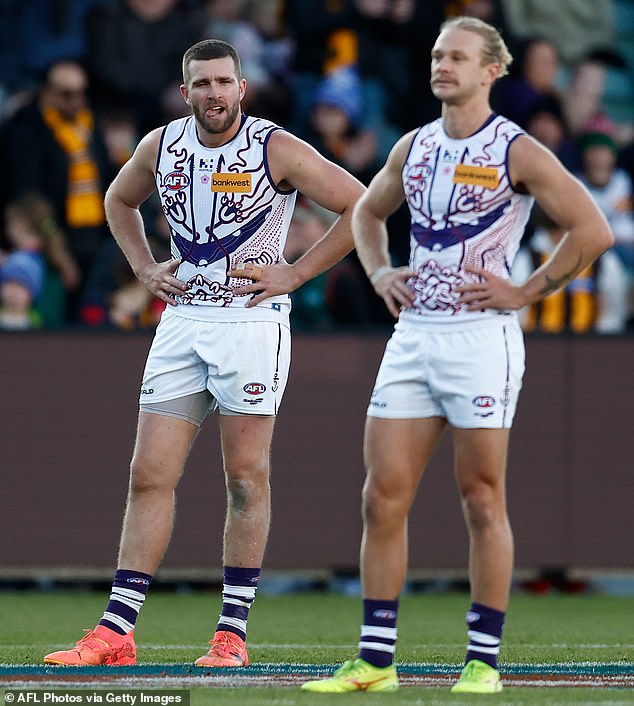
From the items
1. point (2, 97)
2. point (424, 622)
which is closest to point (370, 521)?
point (424, 622)

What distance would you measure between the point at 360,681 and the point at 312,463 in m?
5.04

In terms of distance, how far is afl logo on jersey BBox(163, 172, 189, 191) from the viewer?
257 inches

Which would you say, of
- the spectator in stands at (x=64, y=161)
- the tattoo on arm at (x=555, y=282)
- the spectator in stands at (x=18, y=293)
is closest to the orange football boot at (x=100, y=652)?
the tattoo on arm at (x=555, y=282)

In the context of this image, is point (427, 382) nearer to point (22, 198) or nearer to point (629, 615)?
point (629, 615)

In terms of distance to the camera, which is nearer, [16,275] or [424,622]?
[424,622]

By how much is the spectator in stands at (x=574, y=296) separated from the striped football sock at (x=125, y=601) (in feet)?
16.6

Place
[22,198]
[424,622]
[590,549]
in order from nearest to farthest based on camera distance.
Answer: [424,622], [590,549], [22,198]

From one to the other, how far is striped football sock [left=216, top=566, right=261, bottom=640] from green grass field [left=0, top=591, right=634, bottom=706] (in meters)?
0.19

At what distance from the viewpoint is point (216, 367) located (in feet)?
21.3

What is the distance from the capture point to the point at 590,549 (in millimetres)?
10508

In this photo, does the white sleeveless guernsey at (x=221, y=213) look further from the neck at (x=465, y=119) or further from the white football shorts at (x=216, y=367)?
the neck at (x=465, y=119)

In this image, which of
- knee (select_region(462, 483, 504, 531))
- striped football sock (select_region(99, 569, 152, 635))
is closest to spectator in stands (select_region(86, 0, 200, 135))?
striped football sock (select_region(99, 569, 152, 635))

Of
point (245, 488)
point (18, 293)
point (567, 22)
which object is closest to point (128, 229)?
point (245, 488)

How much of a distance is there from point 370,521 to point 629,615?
4.24 m
